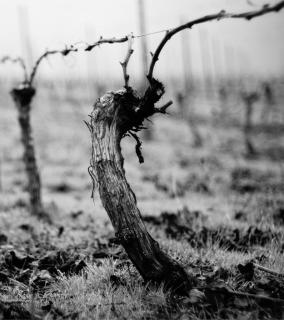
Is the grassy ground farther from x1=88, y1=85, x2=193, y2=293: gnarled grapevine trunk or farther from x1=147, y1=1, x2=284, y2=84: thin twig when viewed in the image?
x1=147, y1=1, x2=284, y2=84: thin twig

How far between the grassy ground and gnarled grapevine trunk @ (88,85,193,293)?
151 millimetres

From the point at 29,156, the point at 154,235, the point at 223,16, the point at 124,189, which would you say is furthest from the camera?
the point at 29,156

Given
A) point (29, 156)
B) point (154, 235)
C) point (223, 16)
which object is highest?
point (223, 16)

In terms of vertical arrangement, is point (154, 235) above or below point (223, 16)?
below

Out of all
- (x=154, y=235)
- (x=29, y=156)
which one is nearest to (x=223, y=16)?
(x=154, y=235)

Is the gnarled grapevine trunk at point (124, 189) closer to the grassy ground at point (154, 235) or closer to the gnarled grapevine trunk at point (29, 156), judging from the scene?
the grassy ground at point (154, 235)

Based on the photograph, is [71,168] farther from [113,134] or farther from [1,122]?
[1,122]

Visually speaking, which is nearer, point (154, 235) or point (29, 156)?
point (154, 235)

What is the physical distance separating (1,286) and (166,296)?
1.49 m

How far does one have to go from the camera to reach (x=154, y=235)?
4.97 meters

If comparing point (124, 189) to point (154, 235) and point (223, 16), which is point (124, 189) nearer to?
point (223, 16)

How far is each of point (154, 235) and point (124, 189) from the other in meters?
2.17

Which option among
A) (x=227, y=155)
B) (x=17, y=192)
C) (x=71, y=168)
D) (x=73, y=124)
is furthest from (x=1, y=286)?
(x=73, y=124)

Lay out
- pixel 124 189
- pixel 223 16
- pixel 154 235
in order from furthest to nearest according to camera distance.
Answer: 1. pixel 154 235
2. pixel 124 189
3. pixel 223 16
